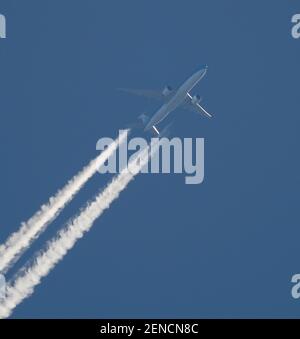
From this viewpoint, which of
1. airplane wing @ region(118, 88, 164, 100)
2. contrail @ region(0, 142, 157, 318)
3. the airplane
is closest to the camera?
contrail @ region(0, 142, 157, 318)

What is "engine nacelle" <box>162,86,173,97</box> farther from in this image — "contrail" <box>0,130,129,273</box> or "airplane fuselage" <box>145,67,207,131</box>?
"contrail" <box>0,130,129,273</box>

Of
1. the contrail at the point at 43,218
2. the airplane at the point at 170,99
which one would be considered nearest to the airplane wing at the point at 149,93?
the airplane at the point at 170,99

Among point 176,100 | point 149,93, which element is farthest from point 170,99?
point 149,93

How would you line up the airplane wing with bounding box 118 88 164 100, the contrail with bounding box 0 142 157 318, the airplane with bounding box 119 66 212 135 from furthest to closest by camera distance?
the airplane wing with bounding box 118 88 164 100
the airplane with bounding box 119 66 212 135
the contrail with bounding box 0 142 157 318

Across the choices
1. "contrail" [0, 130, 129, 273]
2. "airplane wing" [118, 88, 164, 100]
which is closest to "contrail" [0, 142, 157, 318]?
"contrail" [0, 130, 129, 273]

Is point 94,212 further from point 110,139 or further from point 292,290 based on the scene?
point 292,290

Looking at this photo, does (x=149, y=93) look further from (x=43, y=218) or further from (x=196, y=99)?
(x=43, y=218)

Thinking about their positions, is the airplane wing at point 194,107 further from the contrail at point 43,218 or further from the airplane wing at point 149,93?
the contrail at point 43,218
